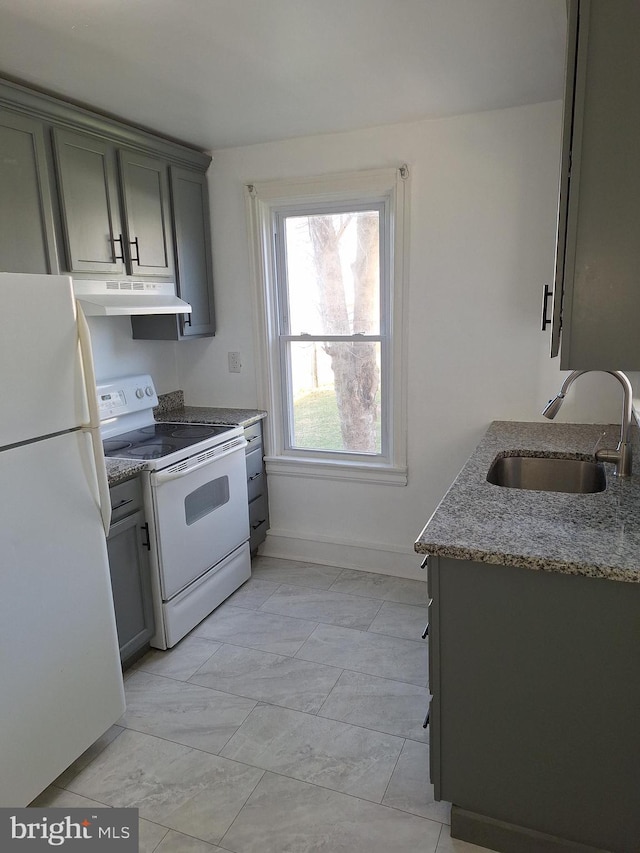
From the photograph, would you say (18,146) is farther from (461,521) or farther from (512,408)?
(512,408)

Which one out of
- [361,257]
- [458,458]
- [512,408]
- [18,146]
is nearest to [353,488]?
[458,458]

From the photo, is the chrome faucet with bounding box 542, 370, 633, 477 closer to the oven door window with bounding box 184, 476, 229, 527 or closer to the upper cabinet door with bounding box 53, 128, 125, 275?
the oven door window with bounding box 184, 476, 229, 527

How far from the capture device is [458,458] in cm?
310

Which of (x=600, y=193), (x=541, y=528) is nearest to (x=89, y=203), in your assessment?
(x=600, y=193)

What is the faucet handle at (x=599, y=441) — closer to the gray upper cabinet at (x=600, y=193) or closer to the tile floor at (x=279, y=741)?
the gray upper cabinet at (x=600, y=193)

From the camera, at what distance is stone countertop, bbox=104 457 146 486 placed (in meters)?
2.31

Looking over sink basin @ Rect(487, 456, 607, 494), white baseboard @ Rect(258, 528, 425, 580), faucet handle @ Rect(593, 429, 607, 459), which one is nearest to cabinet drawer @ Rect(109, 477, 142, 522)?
white baseboard @ Rect(258, 528, 425, 580)

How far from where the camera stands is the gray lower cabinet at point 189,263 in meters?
3.12

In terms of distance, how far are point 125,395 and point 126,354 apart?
31 cm

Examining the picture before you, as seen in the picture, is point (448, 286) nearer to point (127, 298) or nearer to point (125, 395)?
point (127, 298)

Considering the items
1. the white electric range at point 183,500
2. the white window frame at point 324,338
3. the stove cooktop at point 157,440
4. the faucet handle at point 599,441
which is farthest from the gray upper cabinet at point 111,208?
the faucet handle at point 599,441

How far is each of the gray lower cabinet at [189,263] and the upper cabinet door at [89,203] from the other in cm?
44

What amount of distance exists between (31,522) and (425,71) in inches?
83.0

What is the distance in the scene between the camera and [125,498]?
7.84 ft
